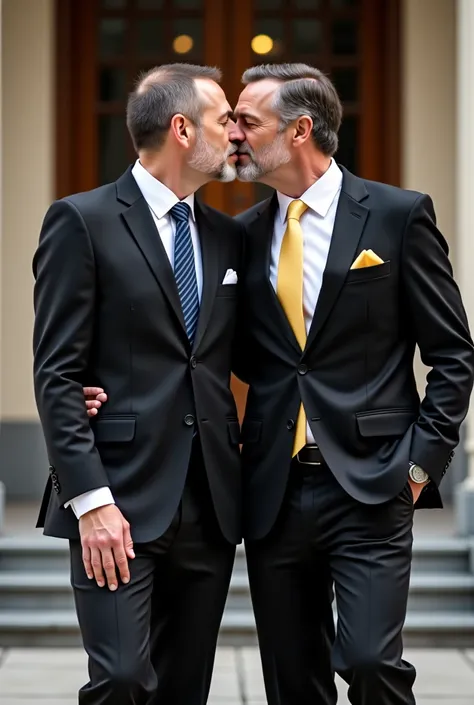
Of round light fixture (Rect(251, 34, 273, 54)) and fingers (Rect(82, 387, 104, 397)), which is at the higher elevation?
round light fixture (Rect(251, 34, 273, 54))

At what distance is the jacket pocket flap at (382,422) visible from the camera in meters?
3.45

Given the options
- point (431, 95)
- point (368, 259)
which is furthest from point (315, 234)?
point (431, 95)

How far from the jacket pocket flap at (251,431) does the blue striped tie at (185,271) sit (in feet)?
1.06

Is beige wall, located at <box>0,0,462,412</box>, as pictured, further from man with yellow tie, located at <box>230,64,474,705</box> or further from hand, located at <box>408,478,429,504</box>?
hand, located at <box>408,478,429,504</box>

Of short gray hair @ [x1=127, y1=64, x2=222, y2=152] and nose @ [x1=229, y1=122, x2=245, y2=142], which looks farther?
nose @ [x1=229, y1=122, x2=245, y2=142]

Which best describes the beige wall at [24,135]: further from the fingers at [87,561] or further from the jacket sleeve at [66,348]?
the fingers at [87,561]

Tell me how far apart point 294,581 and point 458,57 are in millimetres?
4542

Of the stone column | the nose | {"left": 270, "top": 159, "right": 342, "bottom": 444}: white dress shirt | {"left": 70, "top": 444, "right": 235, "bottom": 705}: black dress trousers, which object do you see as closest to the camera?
{"left": 70, "top": 444, "right": 235, "bottom": 705}: black dress trousers

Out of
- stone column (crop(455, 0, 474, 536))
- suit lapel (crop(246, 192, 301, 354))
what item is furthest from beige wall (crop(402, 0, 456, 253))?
suit lapel (crop(246, 192, 301, 354))

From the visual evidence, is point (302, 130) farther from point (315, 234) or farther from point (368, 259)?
point (368, 259)

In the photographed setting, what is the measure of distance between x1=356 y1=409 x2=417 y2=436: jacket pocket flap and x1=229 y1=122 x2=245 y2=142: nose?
863mm

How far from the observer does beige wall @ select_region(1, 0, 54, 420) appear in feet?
26.3

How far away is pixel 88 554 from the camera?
128 inches

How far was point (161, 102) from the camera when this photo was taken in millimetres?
3494
